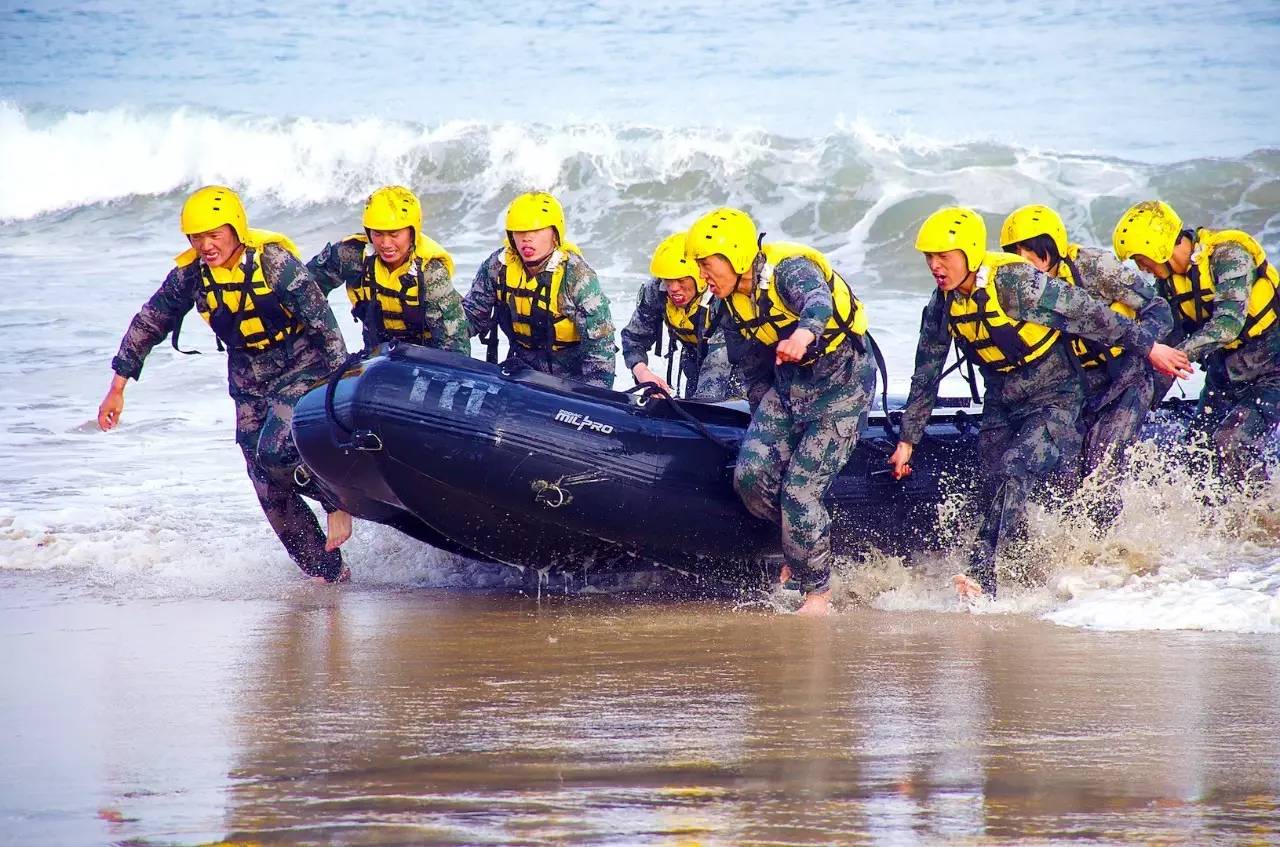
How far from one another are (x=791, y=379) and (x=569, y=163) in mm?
13576

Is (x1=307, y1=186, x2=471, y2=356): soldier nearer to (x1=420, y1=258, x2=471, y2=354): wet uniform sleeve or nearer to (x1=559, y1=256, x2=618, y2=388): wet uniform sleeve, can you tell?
(x1=420, y1=258, x2=471, y2=354): wet uniform sleeve

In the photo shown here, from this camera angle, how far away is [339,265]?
6.20m

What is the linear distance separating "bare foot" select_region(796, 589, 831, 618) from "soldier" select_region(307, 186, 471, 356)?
164cm

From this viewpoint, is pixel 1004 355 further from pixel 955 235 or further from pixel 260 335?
pixel 260 335

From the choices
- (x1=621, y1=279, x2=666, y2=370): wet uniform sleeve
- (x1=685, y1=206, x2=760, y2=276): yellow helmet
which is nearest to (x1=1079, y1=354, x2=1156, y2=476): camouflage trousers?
(x1=685, y1=206, x2=760, y2=276): yellow helmet

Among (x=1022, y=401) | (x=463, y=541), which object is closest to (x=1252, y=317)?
(x=1022, y=401)

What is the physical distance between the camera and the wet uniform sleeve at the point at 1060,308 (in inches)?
209

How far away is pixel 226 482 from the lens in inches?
329

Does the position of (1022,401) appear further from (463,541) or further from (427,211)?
(427,211)

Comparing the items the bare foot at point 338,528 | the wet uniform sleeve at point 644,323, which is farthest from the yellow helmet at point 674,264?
the bare foot at point 338,528

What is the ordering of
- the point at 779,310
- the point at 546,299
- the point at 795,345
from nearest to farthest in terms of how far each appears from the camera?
the point at 795,345 → the point at 779,310 → the point at 546,299

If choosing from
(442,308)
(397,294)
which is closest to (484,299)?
(442,308)

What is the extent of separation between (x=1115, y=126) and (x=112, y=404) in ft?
56.6

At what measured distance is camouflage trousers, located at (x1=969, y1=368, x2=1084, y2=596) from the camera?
554 centimetres
